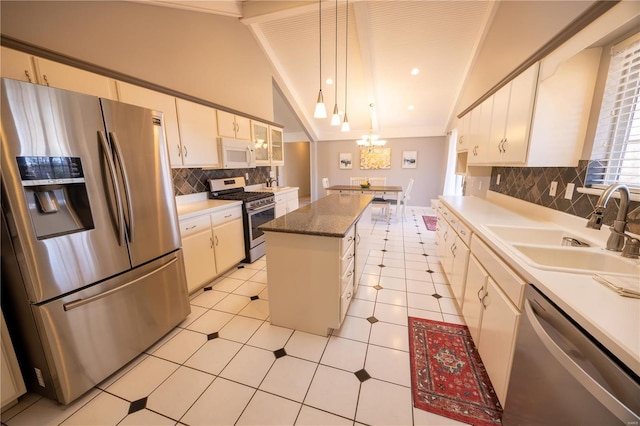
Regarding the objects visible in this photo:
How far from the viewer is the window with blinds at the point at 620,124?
1357 mm

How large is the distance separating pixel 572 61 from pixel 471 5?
2627 mm

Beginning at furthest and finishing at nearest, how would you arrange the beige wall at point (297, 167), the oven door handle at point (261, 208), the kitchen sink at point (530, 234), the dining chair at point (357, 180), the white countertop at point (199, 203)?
the beige wall at point (297, 167), the dining chair at point (357, 180), the oven door handle at point (261, 208), the white countertop at point (199, 203), the kitchen sink at point (530, 234)

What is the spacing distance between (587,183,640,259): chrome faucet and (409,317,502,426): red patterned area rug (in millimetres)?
1044

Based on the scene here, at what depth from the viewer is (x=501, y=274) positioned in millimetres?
1348

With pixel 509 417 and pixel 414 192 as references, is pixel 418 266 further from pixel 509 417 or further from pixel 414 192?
pixel 414 192

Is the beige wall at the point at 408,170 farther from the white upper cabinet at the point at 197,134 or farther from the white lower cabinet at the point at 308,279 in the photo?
the white lower cabinet at the point at 308,279

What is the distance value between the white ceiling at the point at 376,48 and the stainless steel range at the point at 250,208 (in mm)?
2074

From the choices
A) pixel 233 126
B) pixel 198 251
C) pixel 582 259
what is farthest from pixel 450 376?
pixel 233 126

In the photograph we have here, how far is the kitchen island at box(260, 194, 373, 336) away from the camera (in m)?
1.79

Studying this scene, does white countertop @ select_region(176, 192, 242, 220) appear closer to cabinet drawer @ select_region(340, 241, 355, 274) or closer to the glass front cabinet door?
the glass front cabinet door

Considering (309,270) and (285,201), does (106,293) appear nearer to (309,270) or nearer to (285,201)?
(309,270)

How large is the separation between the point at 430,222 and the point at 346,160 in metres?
3.38

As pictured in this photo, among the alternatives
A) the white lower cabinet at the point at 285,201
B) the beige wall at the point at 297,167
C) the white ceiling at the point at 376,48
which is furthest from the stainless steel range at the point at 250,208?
the beige wall at the point at 297,167

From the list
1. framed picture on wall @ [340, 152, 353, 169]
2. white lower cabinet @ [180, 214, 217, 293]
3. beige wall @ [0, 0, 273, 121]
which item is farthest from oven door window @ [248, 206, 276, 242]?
framed picture on wall @ [340, 152, 353, 169]
